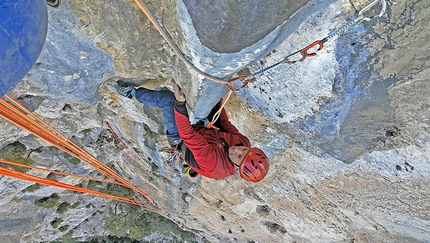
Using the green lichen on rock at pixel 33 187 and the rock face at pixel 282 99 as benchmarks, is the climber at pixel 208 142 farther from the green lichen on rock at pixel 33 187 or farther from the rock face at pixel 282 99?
the green lichen on rock at pixel 33 187

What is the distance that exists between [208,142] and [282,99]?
86 cm

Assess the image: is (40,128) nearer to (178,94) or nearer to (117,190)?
(178,94)

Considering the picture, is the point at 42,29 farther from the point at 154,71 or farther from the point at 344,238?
the point at 344,238

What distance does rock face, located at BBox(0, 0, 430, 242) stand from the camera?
2191mm

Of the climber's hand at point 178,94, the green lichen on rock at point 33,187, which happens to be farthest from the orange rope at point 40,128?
the climber's hand at point 178,94

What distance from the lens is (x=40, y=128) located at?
169 inches

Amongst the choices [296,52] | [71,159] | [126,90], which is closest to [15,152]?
[71,159]

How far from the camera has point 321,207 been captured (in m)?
4.01

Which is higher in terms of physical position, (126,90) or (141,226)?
(126,90)

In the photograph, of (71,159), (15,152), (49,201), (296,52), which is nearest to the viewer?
(296,52)

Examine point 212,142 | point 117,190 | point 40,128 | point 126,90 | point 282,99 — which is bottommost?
point 117,190

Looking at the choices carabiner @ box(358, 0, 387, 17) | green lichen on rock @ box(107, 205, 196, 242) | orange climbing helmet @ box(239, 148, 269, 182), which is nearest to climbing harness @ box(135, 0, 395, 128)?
carabiner @ box(358, 0, 387, 17)

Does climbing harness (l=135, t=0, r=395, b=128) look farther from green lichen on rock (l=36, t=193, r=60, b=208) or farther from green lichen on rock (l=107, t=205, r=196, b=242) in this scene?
green lichen on rock (l=107, t=205, r=196, b=242)

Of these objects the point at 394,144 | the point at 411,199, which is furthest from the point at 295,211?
the point at 394,144
